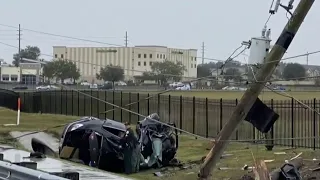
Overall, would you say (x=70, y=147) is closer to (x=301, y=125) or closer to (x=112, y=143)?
(x=112, y=143)

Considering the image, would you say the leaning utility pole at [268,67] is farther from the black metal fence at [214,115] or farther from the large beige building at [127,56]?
the large beige building at [127,56]

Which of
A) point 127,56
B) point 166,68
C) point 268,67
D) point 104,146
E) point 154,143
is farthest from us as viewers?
point 166,68

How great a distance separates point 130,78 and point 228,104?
593 inches

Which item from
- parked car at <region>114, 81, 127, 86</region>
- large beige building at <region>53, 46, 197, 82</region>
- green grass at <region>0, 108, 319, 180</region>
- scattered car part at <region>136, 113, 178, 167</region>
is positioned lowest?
green grass at <region>0, 108, 319, 180</region>

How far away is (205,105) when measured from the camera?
28109mm

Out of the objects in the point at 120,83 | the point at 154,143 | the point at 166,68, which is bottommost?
the point at 154,143

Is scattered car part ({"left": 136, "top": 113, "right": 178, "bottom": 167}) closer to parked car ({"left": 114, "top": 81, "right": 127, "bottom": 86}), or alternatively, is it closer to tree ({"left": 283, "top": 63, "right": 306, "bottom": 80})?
tree ({"left": 283, "top": 63, "right": 306, "bottom": 80})

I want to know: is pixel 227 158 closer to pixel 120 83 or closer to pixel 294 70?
pixel 294 70

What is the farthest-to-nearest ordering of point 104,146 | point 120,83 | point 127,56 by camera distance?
point 120,83
point 127,56
point 104,146

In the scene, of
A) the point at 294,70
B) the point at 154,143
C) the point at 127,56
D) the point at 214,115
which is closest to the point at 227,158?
the point at 154,143

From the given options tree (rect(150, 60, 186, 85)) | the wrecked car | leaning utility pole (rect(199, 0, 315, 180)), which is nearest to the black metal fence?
tree (rect(150, 60, 186, 85))

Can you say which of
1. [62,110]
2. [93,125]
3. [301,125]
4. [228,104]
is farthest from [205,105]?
[62,110]

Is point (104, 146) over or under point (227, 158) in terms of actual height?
over

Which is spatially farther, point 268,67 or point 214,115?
point 214,115
